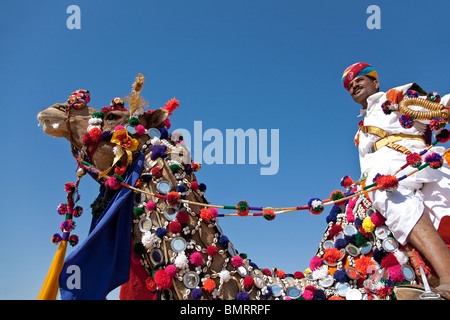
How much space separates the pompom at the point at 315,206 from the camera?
4.75 meters

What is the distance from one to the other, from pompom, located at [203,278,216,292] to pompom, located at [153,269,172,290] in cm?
41

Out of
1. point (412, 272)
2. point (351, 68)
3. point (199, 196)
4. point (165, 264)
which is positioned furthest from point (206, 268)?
point (351, 68)

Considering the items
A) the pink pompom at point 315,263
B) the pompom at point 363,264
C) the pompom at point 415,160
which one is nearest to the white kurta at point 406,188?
the pompom at point 415,160

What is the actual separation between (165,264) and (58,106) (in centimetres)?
263

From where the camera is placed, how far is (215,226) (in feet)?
16.7

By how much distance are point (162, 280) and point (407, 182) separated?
3.08 m

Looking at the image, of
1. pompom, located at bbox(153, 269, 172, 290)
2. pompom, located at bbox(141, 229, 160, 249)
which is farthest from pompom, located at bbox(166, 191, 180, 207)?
pompom, located at bbox(153, 269, 172, 290)

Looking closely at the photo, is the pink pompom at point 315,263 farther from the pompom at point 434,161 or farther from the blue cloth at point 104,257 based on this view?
the blue cloth at point 104,257

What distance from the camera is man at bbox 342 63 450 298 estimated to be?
436 centimetres

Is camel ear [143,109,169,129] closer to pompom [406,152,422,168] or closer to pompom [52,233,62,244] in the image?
pompom [52,233,62,244]

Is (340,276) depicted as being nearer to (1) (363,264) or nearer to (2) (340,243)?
(1) (363,264)

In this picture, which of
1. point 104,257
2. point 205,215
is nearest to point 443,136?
point 205,215
